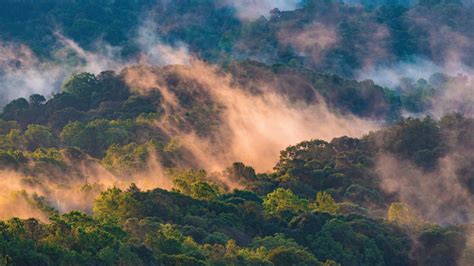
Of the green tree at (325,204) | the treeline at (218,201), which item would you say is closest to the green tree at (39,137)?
the treeline at (218,201)

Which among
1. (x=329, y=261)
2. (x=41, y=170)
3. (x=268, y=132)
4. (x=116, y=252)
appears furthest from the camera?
(x=268, y=132)

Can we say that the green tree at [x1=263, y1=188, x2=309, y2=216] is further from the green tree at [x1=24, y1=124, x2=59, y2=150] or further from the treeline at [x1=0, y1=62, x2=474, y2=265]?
the green tree at [x1=24, y1=124, x2=59, y2=150]

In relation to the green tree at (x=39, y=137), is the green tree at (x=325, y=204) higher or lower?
lower

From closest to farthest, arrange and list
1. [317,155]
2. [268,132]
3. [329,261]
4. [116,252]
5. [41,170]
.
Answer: [116,252]
[329,261]
[41,170]
[317,155]
[268,132]

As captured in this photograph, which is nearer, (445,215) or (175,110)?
(445,215)

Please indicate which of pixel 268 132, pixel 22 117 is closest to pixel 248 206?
pixel 268 132

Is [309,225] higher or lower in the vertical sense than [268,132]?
lower

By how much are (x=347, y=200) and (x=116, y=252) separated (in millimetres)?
55520

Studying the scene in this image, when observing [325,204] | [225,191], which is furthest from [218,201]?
[225,191]

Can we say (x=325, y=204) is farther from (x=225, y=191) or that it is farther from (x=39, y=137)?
(x=39, y=137)

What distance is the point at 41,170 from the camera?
5394 inches

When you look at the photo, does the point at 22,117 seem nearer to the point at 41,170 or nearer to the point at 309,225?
the point at 41,170

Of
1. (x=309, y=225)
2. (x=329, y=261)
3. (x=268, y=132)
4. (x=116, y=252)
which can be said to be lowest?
(x=116, y=252)

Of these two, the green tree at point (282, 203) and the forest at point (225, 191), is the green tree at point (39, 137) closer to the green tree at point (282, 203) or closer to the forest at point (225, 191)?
the forest at point (225, 191)
